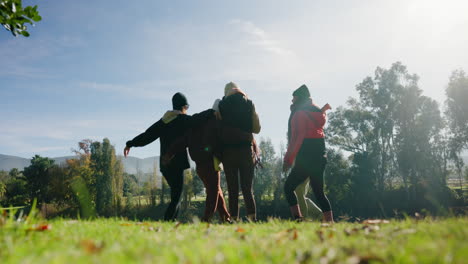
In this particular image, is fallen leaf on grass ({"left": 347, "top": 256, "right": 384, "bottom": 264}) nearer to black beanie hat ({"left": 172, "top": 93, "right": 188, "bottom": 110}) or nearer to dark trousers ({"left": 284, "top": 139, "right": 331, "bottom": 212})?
dark trousers ({"left": 284, "top": 139, "right": 331, "bottom": 212})

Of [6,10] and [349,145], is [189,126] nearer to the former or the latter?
[6,10]

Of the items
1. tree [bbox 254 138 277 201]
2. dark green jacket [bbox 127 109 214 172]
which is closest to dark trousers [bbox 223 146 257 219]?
dark green jacket [bbox 127 109 214 172]

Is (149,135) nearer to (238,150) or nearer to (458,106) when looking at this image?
(238,150)

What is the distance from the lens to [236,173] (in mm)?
5371

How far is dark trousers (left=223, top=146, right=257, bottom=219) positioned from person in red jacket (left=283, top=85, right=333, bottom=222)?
2.13ft

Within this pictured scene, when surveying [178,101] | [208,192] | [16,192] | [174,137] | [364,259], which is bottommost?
[16,192]

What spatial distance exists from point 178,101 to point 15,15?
295 cm

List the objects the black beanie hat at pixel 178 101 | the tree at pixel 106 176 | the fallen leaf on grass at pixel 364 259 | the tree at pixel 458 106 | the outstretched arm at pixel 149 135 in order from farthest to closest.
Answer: the tree at pixel 106 176 → the tree at pixel 458 106 → the black beanie hat at pixel 178 101 → the outstretched arm at pixel 149 135 → the fallen leaf on grass at pixel 364 259

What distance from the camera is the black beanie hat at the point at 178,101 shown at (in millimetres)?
6172

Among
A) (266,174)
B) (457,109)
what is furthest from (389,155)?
(266,174)

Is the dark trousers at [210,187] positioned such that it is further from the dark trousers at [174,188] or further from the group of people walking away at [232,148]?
the dark trousers at [174,188]

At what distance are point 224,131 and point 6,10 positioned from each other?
153 inches

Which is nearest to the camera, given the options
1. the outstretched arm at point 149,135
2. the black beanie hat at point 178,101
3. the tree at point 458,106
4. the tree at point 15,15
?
the tree at point 15,15

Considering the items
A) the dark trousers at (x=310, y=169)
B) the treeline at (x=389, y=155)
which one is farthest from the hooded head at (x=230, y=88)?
the treeline at (x=389, y=155)
